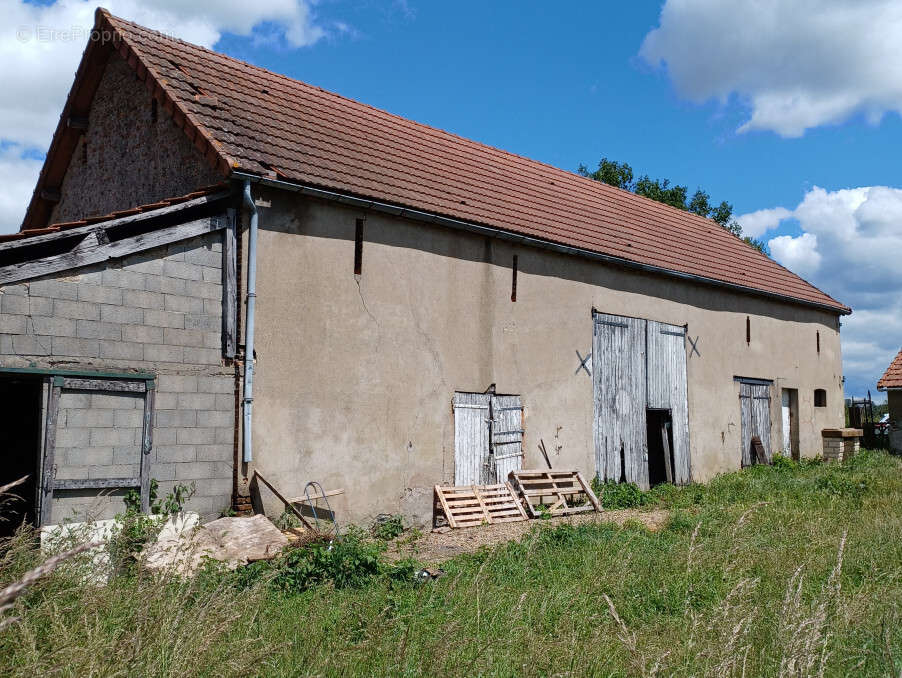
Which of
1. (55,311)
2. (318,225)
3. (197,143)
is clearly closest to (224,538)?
(55,311)

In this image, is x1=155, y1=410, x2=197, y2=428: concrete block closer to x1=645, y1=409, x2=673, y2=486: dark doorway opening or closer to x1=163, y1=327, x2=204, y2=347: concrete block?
x1=163, y1=327, x2=204, y2=347: concrete block

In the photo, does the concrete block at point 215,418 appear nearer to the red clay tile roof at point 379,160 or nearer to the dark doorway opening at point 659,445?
the red clay tile roof at point 379,160

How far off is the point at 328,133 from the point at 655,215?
9833 mm

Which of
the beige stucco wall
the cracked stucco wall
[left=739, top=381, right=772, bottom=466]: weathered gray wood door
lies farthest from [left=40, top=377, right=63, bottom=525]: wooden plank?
[left=739, top=381, right=772, bottom=466]: weathered gray wood door

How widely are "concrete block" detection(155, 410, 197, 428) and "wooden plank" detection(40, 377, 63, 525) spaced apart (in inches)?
43.0

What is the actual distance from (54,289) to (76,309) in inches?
11.7

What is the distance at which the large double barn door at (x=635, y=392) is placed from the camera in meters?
13.9

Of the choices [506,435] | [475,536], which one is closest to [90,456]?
[475,536]

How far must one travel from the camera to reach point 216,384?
903 centimetres

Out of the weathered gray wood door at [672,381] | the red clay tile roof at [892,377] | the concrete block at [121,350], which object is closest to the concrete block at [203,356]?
the concrete block at [121,350]

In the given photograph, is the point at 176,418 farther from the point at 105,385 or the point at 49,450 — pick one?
the point at 49,450

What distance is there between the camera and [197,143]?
9.94 meters

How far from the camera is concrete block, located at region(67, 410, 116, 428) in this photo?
7.92 m

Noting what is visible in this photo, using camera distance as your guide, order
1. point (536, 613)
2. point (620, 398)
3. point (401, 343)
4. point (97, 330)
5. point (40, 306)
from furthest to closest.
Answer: point (620, 398)
point (401, 343)
point (97, 330)
point (40, 306)
point (536, 613)
